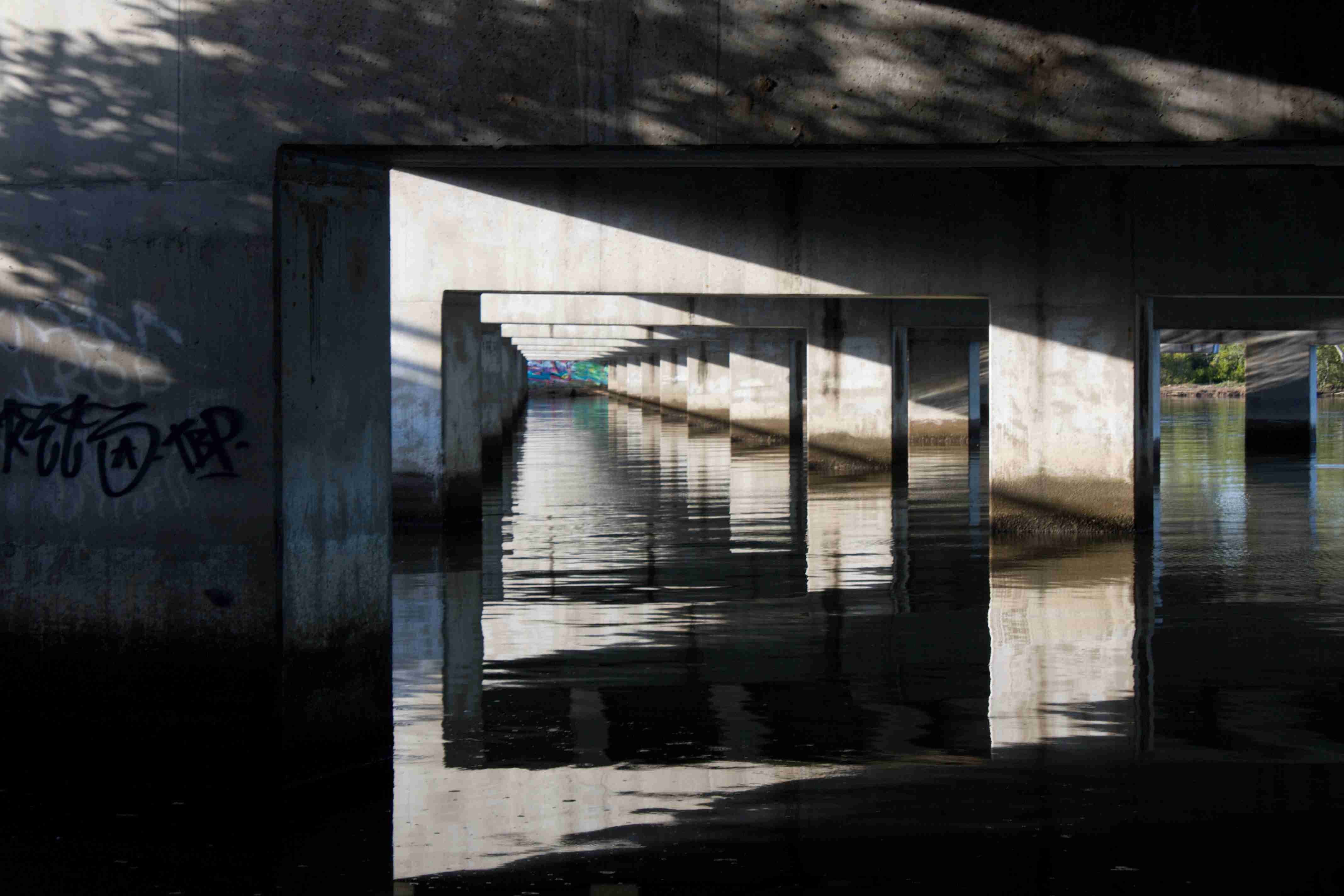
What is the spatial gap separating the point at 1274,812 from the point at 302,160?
17.4ft

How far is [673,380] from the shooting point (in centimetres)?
7006

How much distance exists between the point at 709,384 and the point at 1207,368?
64369 mm

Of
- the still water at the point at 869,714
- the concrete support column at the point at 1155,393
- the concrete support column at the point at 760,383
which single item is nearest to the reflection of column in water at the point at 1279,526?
the still water at the point at 869,714

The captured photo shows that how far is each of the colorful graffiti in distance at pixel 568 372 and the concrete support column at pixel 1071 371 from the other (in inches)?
4250

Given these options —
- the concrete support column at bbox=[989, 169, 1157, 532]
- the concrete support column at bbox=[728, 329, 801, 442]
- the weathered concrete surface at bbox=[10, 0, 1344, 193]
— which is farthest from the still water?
the concrete support column at bbox=[728, 329, 801, 442]

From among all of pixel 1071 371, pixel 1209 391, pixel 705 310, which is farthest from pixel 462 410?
pixel 1209 391

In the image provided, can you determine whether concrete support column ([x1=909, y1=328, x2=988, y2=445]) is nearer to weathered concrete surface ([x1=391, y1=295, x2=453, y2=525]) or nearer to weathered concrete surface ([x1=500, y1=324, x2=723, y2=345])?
weathered concrete surface ([x1=500, y1=324, x2=723, y2=345])

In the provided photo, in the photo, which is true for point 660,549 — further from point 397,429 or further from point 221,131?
point 221,131

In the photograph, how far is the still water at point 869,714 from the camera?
613cm

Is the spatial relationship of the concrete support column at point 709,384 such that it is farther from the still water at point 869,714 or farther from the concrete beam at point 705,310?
the still water at point 869,714

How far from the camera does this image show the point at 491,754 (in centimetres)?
780

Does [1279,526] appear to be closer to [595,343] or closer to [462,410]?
[462,410]

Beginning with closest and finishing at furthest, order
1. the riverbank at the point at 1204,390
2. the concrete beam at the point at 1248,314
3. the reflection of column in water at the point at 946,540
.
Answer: the reflection of column in water at the point at 946,540
the concrete beam at the point at 1248,314
the riverbank at the point at 1204,390

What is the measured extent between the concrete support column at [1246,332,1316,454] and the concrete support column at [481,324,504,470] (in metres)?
18.7
